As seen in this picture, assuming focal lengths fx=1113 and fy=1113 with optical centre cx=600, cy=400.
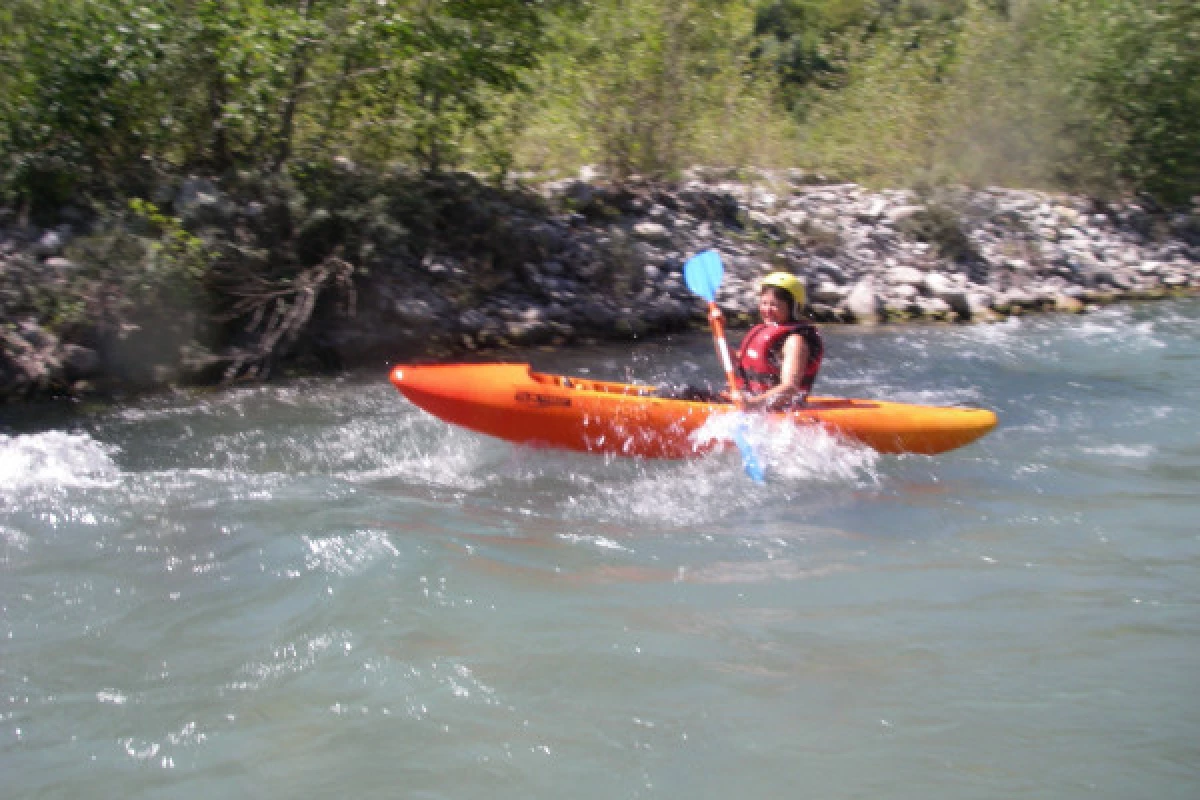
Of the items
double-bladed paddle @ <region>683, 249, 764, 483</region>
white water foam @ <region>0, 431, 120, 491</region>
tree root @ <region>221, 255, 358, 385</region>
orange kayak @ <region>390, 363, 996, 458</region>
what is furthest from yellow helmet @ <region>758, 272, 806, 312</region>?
white water foam @ <region>0, 431, 120, 491</region>

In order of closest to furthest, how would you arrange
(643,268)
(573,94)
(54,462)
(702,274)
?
(54,462) → (702,274) → (643,268) → (573,94)

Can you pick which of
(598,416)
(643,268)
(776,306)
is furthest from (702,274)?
(643,268)

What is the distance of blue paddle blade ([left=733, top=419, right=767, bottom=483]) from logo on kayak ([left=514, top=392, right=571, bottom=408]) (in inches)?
30.4

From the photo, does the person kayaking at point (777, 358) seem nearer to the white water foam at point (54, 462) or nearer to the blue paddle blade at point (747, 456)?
the blue paddle blade at point (747, 456)

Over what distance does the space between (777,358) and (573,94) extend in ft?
17.0

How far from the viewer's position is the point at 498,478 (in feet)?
16.1

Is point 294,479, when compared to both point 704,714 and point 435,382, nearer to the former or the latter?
point 435,382

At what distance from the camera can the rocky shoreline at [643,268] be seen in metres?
6.28

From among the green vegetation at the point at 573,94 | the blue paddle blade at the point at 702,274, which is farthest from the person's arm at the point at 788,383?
the green vegetation at the point at 573,94

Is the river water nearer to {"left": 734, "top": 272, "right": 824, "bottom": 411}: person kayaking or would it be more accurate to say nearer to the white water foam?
the white water foam

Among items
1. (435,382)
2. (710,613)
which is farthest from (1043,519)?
(435,382)

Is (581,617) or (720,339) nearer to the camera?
(581,617)

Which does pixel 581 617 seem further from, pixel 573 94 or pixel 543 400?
pixel 573 94

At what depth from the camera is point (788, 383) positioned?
511cm
